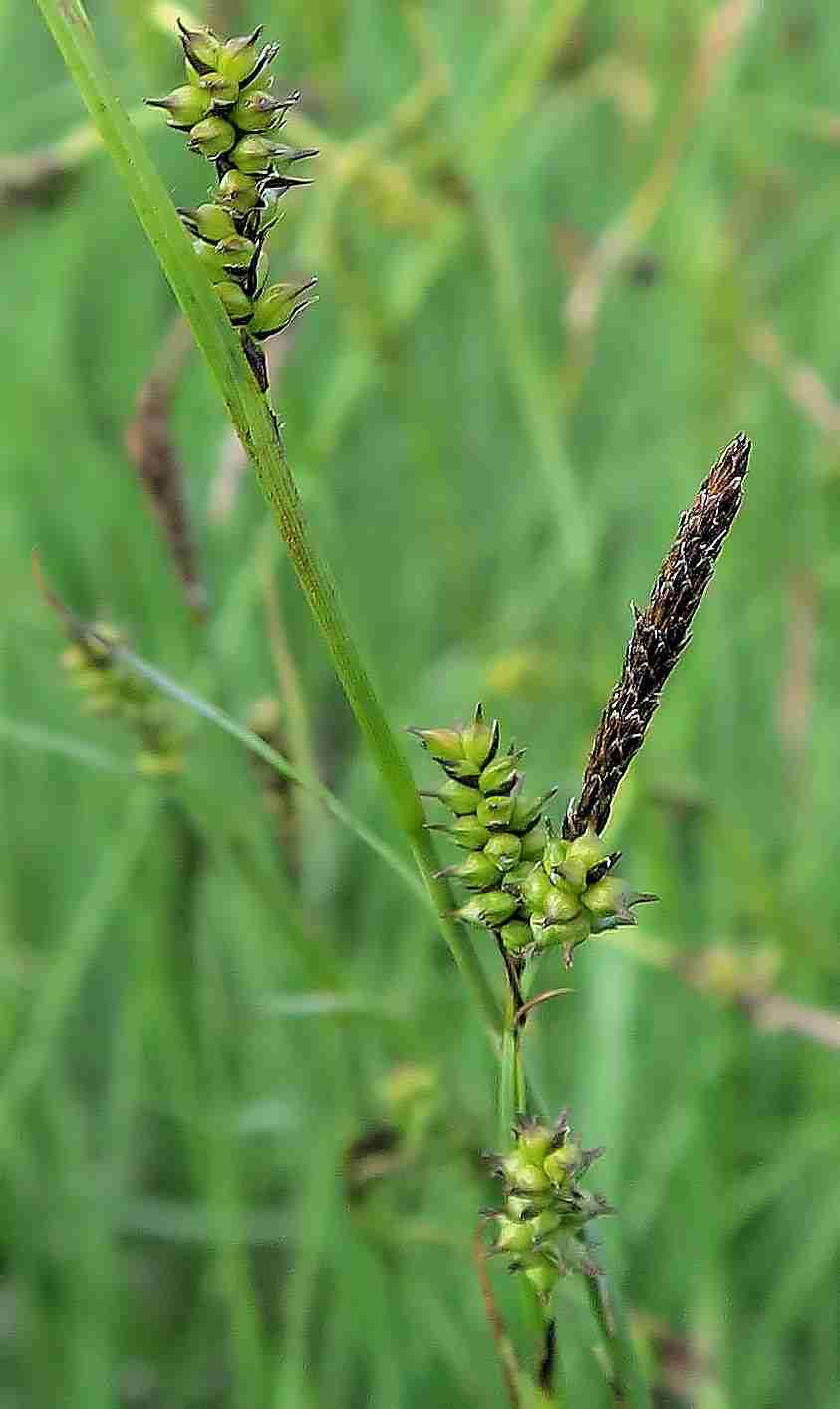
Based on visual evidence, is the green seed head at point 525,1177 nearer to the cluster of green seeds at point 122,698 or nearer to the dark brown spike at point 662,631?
the dark brown spike at point 662,631

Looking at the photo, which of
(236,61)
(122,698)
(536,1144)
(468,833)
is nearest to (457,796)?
(468,833)

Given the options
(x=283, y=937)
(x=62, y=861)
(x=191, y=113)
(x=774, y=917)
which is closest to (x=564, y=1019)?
(x=774, y=917)

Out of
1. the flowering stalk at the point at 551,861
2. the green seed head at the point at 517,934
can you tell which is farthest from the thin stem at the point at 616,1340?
the green seed head at the point at 517,934

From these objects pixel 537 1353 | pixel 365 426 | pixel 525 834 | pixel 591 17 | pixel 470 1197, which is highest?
pixel 591 17

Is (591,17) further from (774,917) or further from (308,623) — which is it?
(774,917)

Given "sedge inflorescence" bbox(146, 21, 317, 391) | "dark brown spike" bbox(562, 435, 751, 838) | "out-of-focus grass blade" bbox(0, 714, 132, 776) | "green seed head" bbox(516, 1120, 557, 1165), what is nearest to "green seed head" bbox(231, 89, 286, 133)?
"sedge inflorescence" bbox(146, 21, 317, 391)

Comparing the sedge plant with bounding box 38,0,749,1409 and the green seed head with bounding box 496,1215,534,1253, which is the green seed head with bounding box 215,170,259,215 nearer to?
the sedge plant with bounding box 38,0,749,1409

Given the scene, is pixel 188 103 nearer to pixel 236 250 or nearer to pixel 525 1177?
pixel 236 250
